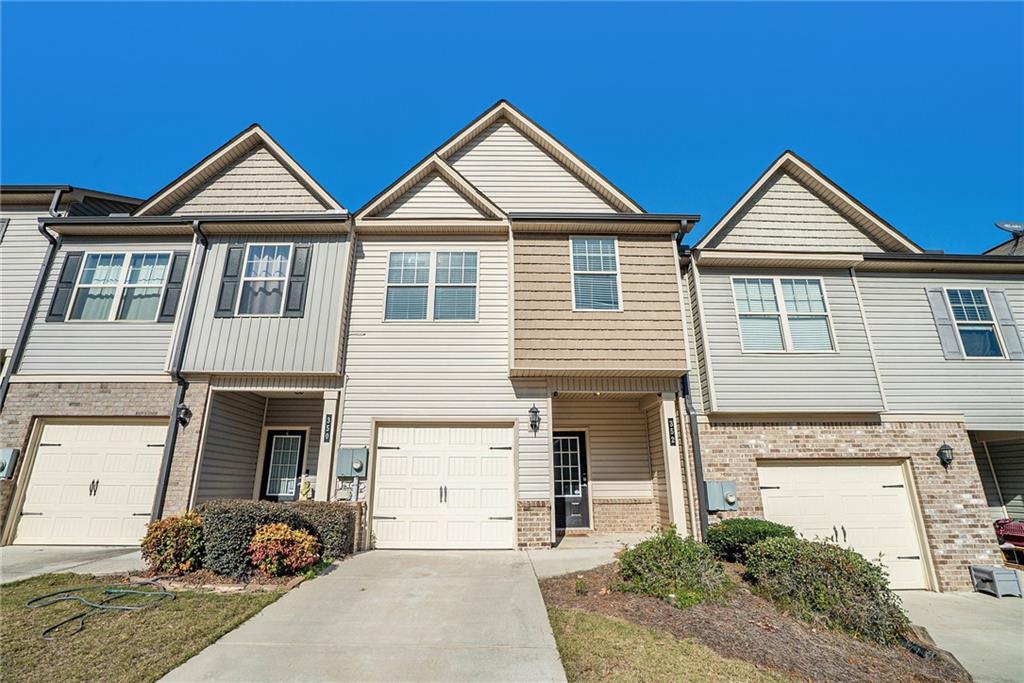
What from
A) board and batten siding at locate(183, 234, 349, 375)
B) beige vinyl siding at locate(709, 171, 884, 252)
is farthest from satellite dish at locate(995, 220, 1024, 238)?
board and batten siding at locate(183, 234, 349, 375)

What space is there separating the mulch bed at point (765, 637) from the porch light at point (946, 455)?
18.6ft

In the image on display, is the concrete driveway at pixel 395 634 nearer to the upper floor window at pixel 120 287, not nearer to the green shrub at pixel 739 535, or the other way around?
the green shrub at pixel 739 535

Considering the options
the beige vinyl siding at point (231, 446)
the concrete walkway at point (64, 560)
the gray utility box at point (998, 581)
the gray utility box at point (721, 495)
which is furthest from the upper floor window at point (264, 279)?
the gray utility box at point (998, 581)

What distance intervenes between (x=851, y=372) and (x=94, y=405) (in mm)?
15561

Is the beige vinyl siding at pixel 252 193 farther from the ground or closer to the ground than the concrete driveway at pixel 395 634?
farther from the ground

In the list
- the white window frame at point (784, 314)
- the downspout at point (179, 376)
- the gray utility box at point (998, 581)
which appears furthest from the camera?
the white window frame at point (784, 314)

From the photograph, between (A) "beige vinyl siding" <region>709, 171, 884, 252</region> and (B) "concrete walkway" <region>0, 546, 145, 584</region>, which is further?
(A) "beige vinyl siding" <region>709, 171, 884, 252</region>

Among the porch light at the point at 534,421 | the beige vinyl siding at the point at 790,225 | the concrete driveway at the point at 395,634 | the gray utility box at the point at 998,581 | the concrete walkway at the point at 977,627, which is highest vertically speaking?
the beige vinyl siding at the point at 790,225

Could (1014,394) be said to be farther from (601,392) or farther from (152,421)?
(152,421)

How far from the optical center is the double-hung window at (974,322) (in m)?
10.5

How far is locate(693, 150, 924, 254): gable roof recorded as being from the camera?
11.0m

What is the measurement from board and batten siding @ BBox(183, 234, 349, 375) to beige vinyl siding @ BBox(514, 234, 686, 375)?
385cm

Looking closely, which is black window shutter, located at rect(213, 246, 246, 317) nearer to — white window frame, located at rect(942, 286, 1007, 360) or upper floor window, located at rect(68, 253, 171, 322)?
upper floor window, located at rect(68, 253, 171, 322)

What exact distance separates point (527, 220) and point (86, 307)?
9.68m
